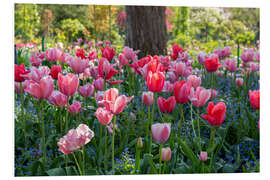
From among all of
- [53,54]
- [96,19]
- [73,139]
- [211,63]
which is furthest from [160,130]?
[96,19]

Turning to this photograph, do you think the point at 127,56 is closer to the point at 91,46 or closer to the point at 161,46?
the point at 161,46

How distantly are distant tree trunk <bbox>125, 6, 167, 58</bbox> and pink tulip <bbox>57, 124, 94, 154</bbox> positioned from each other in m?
2.20

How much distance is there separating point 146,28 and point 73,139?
2.29 meters

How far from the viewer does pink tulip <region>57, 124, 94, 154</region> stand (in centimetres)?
120

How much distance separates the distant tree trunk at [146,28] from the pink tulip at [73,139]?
2.20 metres

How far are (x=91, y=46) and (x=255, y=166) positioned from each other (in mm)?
2810

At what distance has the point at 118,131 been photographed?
5.98 ft

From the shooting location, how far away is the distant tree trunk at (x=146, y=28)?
3223 mm

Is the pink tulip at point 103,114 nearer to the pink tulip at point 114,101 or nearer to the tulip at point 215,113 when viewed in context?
the pink tulip at point 114,101

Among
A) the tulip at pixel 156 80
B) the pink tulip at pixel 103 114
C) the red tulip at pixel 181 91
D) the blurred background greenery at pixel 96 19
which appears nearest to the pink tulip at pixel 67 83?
the pink tulip at pixel 103 114

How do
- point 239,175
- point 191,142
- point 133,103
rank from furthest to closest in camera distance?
point 133,103, point 191,142, point 239,175

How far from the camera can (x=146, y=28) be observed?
3.29 meters

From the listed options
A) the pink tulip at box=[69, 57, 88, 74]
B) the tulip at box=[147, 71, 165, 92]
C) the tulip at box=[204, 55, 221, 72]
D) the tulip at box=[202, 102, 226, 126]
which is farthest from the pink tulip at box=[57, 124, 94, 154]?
the tulip at box=[204, 55, 221, 72]
